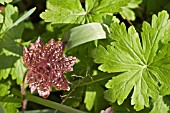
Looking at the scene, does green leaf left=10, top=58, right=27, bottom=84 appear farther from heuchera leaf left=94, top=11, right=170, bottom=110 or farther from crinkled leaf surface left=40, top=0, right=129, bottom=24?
heuchera leaf left=94, top=11, right=170, bottom=110

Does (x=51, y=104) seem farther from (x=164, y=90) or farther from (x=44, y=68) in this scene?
(x=164, y=90)

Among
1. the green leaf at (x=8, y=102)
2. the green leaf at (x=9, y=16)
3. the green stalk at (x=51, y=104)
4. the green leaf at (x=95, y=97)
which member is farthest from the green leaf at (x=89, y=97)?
the green leaf at (x=9, y=16)

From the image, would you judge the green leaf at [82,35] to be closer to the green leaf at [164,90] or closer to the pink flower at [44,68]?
the pink flower at [44,68]

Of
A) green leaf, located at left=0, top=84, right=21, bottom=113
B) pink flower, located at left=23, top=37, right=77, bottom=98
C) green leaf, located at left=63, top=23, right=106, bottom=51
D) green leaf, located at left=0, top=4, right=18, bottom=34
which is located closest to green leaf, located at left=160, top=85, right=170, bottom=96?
green leaf, located at left=63, top=23, right=106, bottom=51

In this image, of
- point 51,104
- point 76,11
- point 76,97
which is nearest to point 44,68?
point 51,104

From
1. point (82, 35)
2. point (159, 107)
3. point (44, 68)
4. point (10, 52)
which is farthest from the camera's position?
point (10, 52)

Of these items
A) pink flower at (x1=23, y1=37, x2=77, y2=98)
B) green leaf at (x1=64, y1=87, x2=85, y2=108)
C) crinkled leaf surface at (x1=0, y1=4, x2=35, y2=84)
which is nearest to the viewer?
pink flower at (x1=23, y1=37, x2=77, y2=98)

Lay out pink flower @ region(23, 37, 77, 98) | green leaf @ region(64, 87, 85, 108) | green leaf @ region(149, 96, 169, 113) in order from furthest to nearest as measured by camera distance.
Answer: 1. green leaf @ region(64, 87, 85, 108)
2. green leaf @ region(149, 96, 169, 113)
3. pink flower @ region(23, 37, 77, 98)

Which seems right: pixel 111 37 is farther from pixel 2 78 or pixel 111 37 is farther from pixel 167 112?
pixel 2 78
